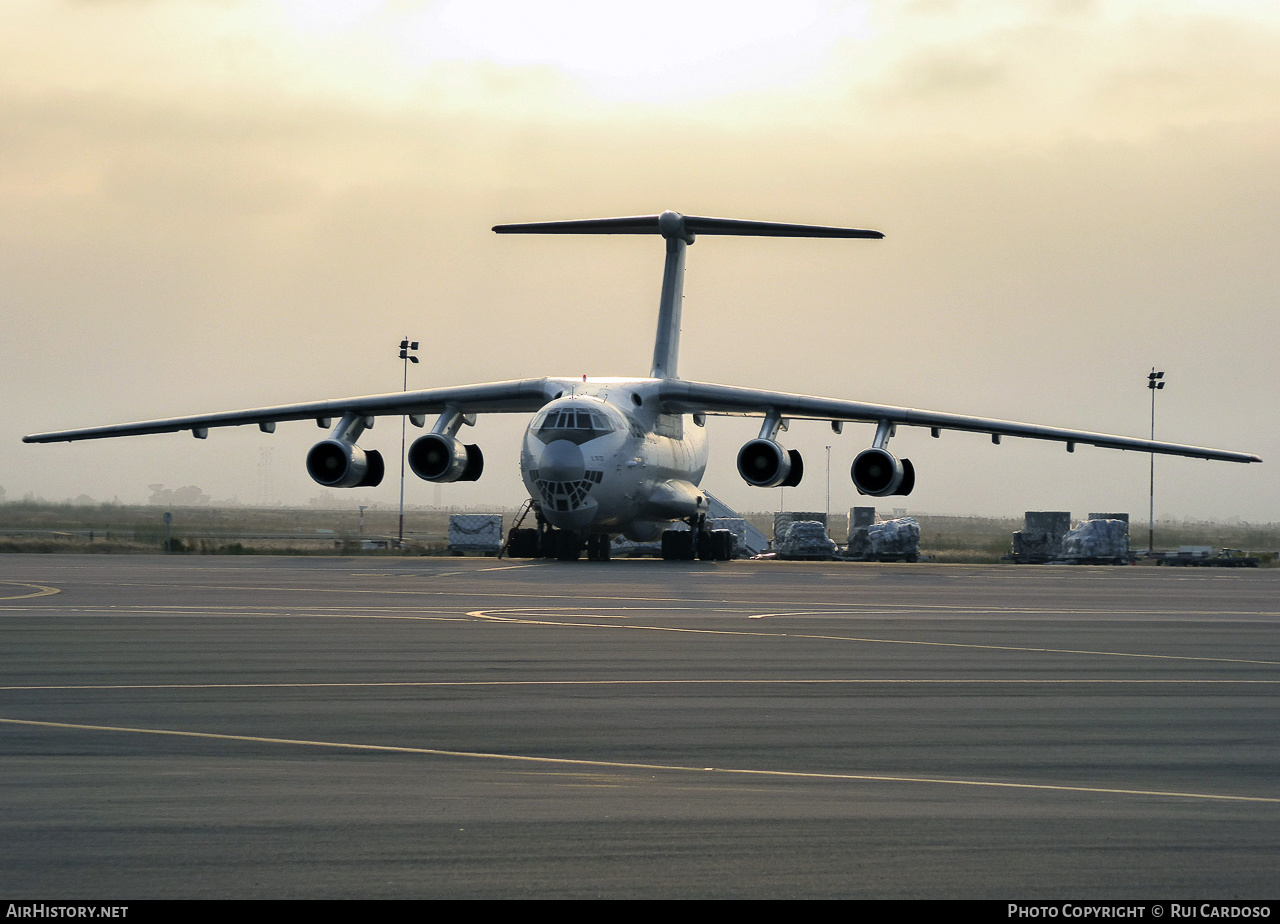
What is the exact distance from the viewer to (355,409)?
111 feet

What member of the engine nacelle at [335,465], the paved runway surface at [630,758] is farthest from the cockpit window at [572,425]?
the paved runway surface at [630,758]

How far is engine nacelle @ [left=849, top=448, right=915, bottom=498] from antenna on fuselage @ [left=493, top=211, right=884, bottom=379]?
20.4ft

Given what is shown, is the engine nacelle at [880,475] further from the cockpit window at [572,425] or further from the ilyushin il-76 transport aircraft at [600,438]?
the cockpit window at [572,425]

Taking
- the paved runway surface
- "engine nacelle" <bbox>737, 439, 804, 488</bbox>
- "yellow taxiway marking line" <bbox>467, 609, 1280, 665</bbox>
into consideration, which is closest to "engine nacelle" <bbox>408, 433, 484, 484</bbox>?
"engine nacelle" <bbox>737, 439, 804, 488</bbox>

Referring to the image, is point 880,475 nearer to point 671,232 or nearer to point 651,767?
point 671,232

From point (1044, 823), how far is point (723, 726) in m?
2.62

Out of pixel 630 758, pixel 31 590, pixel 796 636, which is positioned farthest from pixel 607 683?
pixel 31 590

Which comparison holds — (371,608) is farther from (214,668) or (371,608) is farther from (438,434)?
(438,434)

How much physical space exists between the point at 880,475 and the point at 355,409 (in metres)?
13.2

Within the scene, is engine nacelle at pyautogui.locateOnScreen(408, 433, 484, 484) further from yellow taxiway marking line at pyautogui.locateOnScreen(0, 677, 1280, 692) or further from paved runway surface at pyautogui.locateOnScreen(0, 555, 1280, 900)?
yellow taxiway marking line at pyautogui.locateOnScreen(0, 677, 1280, 692)

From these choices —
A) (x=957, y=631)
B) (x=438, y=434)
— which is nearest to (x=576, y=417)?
(x=438, y=434)

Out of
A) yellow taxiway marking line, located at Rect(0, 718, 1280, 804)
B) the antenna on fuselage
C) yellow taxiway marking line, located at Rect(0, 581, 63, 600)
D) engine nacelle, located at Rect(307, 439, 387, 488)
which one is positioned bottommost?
yellow taxiway marking line, located at Rect(0, 581, 63, 600)

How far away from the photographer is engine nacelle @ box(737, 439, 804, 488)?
32594mm

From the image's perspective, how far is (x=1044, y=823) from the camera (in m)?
5.38
